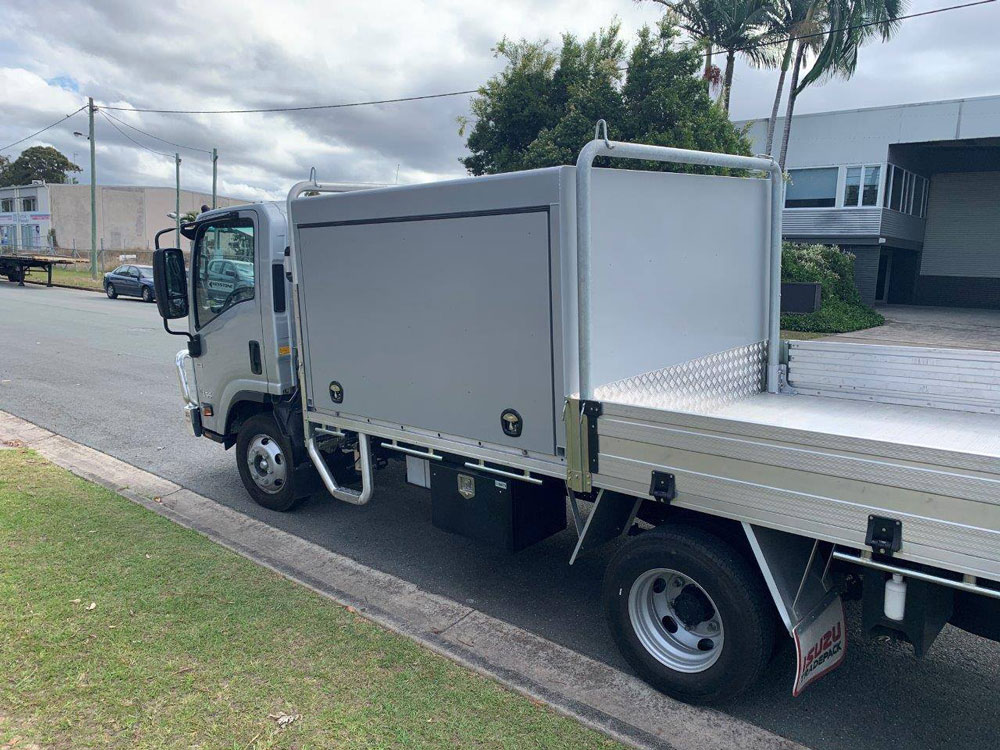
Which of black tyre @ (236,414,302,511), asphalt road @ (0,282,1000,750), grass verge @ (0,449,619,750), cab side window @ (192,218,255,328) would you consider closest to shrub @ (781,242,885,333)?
asphalt road @ (0,282,1000,750)

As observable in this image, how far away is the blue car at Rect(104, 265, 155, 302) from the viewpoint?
26656mm

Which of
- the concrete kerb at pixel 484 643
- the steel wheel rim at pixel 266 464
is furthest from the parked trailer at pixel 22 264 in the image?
the steel wheel rim at pixel 266 464

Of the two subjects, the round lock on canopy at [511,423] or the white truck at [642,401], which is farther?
the round lock on canopy at [511,423]

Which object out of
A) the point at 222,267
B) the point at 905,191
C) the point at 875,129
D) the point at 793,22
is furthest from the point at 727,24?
the point at 222,267

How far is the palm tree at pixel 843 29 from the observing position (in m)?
22.0

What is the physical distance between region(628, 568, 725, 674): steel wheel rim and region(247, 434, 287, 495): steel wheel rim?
10.8ft

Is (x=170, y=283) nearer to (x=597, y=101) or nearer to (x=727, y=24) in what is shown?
(x=597, y=101)

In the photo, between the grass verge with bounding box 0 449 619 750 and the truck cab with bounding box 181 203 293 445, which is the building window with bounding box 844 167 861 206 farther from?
the grass verge with bounding box 0 449 619 750

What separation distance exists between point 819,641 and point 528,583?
200 cm

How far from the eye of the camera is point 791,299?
19.7 meters

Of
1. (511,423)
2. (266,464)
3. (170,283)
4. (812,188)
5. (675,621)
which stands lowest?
(675,621)

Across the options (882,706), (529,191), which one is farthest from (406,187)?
(882,706)

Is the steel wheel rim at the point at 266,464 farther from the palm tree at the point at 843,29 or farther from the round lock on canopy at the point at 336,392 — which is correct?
the palm tree at the point at 843,29

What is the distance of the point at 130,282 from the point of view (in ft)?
89.0
